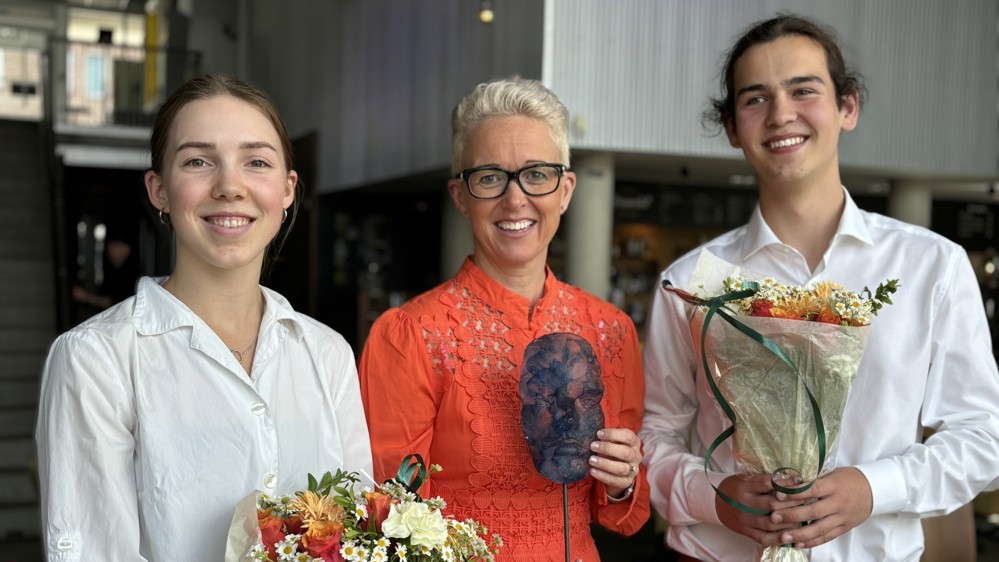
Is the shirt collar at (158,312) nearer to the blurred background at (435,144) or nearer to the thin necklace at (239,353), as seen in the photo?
the thin necklace at (239,353)

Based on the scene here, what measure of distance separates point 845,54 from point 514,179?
8.38m

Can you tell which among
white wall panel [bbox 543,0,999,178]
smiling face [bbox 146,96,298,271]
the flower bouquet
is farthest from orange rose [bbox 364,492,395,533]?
white wall panel [bbox 543,0,999,178]

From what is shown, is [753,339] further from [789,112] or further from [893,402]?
[789,112]

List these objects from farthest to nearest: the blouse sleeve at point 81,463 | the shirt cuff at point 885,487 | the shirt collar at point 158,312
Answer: the shirt cuff at point 885,487 → the shirt collar at point 158,312 → the blouse sleeve at point 81,463

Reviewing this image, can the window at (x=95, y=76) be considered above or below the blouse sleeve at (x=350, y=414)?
above

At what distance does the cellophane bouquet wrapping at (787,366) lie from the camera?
1.61 meters

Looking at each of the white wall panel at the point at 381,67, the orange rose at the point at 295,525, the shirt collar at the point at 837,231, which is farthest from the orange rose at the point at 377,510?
the white wall panel at the point at 381,67

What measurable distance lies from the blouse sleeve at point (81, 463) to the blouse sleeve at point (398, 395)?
1.73 feet

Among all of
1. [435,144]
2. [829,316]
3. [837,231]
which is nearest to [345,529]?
[829,316]

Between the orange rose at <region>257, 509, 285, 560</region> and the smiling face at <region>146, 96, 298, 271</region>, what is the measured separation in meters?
0.47

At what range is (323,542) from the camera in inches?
52.0

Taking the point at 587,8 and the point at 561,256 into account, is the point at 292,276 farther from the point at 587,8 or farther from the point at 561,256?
the point at 587,8

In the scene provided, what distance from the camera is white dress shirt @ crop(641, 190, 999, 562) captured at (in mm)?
1915

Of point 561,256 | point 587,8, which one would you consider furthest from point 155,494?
point 561,256
